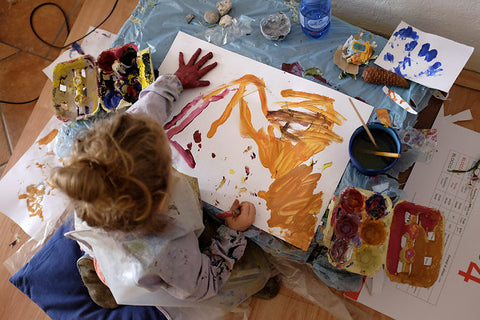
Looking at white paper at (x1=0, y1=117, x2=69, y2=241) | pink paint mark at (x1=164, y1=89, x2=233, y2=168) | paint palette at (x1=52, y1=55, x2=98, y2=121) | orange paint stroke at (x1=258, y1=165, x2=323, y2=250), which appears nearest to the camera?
orange paint stroke at (x1=258, y1=165, x2=323, y2=250)

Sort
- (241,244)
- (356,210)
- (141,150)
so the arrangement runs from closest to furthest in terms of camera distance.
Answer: (141,150), (356,210), (241,244)

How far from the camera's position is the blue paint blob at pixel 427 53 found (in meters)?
0.91

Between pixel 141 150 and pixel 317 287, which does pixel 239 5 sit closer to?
pixel 141 150

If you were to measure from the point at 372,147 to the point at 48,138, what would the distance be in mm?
1147

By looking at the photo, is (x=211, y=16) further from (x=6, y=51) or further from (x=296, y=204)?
(x=6, y=51)

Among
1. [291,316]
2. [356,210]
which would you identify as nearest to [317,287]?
[291,316]

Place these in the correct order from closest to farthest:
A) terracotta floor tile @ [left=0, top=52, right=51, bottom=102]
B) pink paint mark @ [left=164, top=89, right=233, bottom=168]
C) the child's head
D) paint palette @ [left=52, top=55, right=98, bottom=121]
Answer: the child's head
pink paint mark @ [left=164, top=89, right=233, bottom=168]
paint palette @ [left=52, top=55, right=98, bottom=121]
terracotta floor tile @ [left=0, top=52, right=51, bottom=102]

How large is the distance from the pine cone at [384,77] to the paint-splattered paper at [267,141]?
7 cm

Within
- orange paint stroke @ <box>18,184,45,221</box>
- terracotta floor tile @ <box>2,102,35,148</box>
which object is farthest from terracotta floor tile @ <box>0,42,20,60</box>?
orange paint stroke @ <box>18,184,45,221</box>

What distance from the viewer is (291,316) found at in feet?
3.81

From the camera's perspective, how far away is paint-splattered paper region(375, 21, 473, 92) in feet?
2.94

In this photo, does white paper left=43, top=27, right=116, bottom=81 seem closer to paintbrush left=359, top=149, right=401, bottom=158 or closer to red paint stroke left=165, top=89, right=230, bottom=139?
red paint stroke left=165, top=89, right=230, bottom=139

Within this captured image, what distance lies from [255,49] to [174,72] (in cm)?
24

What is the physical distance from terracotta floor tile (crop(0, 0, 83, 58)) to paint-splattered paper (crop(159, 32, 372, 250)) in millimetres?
1074
